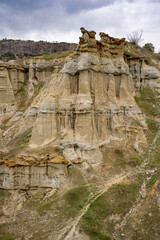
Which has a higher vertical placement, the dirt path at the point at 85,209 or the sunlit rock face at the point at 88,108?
the sunlit rock face at the point at 88,108

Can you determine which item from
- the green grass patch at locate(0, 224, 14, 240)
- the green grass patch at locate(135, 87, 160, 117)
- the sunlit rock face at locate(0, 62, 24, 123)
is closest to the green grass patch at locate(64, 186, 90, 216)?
the green grass patch at locate(0, 224, 14, 240)

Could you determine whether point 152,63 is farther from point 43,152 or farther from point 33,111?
point 43,152

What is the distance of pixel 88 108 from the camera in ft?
62.9

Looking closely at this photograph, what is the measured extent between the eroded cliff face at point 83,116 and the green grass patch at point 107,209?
388cm

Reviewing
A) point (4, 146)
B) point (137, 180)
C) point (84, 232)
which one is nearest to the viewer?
point (84, 232)

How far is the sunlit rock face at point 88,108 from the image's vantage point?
750 inches

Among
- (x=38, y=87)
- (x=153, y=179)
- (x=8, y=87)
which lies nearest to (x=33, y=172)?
(x=153, y=179)

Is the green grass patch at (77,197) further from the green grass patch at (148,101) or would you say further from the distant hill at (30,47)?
the distant hill at (30,47)

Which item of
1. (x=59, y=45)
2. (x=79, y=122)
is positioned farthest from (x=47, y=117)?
(x=59, y=45)

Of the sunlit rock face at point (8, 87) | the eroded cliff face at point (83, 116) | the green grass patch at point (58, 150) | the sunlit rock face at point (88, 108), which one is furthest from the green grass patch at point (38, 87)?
the green grass patch at point (58, 150)

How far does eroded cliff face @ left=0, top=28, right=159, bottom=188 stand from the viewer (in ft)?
60.4

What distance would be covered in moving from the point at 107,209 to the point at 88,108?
10032 mm

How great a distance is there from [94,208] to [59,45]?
80.4 meters

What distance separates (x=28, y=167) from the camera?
679 inches
